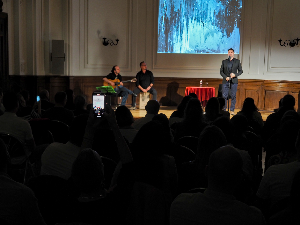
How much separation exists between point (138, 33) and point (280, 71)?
392 cm

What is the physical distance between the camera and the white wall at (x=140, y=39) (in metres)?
9.77

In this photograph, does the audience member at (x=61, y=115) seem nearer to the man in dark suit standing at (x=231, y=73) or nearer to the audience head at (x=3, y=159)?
the audience head at (x=3, y=159)

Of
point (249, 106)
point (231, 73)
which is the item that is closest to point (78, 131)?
point (249, 106)

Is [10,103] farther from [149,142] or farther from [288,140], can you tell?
[288,140]

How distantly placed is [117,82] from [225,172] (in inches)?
329

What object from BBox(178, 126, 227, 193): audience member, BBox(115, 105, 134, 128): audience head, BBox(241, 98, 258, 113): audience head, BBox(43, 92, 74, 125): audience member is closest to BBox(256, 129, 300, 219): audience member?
BBox(178, 126, 227, 193): audience member

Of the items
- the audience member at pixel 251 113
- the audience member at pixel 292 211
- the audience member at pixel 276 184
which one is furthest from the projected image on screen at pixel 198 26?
the audience member at pixel 292 211

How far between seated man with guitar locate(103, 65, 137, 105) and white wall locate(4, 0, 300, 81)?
673 millimetres

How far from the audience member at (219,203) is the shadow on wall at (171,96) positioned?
8909 mm

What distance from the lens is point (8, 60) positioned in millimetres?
8586

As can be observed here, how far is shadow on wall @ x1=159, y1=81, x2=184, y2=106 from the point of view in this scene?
1041 cm

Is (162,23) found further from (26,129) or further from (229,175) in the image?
(229,175)

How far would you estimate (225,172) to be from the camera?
4.83 ft

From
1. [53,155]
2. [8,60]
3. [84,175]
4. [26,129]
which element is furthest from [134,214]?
[8,60]
